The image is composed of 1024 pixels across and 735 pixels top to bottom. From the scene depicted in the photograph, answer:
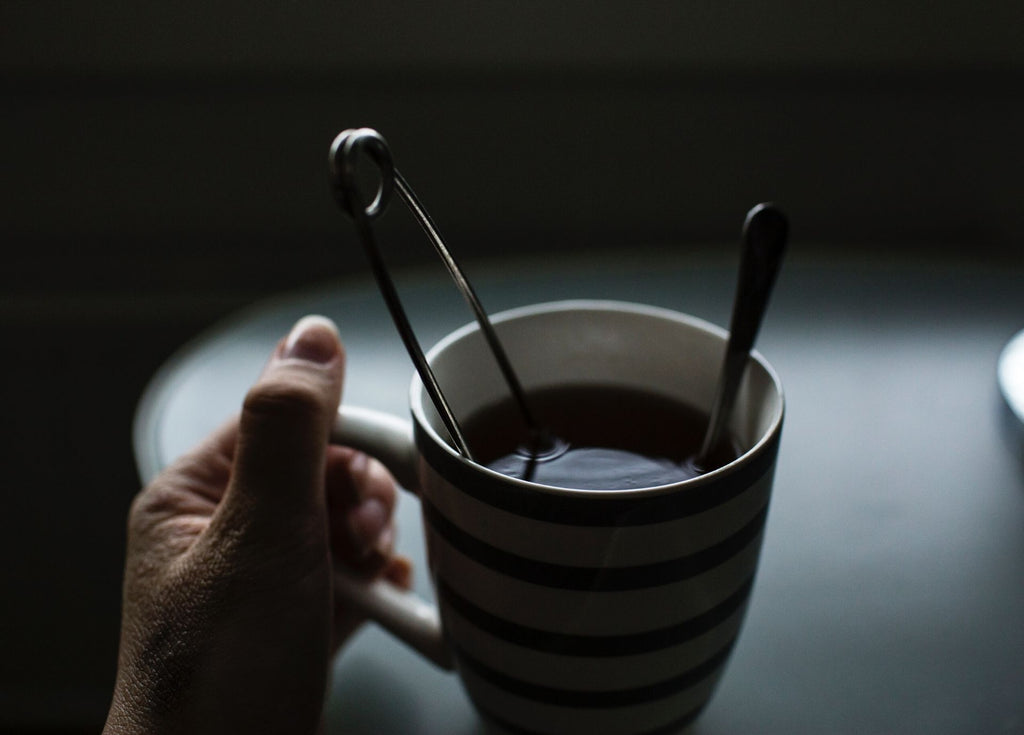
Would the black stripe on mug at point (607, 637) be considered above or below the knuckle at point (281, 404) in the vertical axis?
below

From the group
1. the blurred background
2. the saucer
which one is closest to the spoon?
the saucer

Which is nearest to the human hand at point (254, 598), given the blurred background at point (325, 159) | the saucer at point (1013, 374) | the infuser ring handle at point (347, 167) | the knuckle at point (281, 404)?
the knuckle at point (281, 404)

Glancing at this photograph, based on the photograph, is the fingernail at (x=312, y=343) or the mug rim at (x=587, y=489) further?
the fingernail at (x=312, y=343)

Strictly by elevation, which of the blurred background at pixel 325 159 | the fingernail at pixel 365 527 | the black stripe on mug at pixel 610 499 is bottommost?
the black stripe on mug at pixel 610 499

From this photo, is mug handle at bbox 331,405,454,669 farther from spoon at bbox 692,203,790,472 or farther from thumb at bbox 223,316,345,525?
spoon at bbox 692,203,790,472

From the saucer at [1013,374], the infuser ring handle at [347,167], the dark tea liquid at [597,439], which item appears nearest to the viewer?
the infuser ring handle at [347,167]

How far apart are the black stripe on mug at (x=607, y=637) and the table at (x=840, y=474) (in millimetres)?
93

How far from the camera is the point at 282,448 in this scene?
38cm

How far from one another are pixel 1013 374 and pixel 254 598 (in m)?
0.44

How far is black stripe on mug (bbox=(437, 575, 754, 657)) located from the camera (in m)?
0.33

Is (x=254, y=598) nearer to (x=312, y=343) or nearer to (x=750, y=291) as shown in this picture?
(x=312, y=343)

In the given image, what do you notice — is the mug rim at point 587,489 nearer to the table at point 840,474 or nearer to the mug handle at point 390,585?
the mug handle at point 390,585

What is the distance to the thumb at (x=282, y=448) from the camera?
0.38 metres

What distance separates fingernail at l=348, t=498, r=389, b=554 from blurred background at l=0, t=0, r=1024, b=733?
0.76 metres
